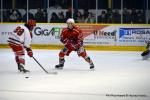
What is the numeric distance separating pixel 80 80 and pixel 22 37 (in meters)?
1.51

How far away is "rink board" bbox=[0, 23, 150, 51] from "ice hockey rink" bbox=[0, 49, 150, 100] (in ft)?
4.89

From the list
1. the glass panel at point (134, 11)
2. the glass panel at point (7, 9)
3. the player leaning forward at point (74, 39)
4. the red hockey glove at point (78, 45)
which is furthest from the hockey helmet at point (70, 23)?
the glass panel at point (7, 9)

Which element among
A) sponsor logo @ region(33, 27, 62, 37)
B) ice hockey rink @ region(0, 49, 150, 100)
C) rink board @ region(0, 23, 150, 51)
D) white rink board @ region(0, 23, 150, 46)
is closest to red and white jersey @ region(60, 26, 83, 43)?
ice hockey rink @ region(0, 49, 150, 100)

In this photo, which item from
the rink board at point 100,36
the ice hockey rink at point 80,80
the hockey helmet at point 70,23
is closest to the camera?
the ice hockey rink at point 80,80

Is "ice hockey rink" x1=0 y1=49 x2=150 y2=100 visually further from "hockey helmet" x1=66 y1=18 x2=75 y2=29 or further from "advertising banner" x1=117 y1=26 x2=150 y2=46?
"advertising banner" x1=117 y1=26 x2=150 y2=46

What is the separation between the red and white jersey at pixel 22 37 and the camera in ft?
31.2

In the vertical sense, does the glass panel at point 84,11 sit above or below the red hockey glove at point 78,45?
above

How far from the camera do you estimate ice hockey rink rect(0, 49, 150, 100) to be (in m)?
7.12

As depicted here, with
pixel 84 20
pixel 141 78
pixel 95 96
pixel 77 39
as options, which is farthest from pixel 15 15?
pixel 95 96

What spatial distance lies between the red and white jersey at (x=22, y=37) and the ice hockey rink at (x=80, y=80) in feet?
1.93

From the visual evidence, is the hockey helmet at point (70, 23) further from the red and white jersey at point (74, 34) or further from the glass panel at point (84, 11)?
the glass panel at point (84, 11)

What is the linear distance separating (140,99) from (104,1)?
9.47 m

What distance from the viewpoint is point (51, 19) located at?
15711 millimetres

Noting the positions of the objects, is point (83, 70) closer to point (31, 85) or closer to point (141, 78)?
point (141, 78)
